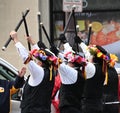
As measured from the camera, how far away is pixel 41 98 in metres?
7.37

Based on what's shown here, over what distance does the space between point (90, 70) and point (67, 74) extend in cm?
54

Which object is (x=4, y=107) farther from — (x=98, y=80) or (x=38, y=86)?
(x=98, y=80)

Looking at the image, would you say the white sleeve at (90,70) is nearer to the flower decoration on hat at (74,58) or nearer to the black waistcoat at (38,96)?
A: the flower decoration on hat at (74,58)

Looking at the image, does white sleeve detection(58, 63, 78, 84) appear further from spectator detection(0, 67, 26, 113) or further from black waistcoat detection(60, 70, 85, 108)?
spectator detection(0, 67, 26, 113)

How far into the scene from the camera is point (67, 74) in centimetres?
755

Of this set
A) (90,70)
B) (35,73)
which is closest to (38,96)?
(35,73)

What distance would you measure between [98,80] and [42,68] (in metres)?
1.11

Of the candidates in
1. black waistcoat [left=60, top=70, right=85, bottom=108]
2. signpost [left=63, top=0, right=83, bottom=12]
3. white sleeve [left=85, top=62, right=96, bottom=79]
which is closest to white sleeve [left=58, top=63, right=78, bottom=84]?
black waistcoat [left=60, top=70, right=85, bottom=108]

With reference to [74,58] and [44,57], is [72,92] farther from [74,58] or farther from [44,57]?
[44,57]

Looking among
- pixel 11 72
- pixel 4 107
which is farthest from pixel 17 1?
pixel 4 107

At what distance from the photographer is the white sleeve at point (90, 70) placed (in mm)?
7930

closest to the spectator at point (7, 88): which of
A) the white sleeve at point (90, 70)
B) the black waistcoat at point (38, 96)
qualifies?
the black waistcoat at point (38, 96)

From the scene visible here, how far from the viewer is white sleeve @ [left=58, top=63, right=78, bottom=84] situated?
7504 millimetres

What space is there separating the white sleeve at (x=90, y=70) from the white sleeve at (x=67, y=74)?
30 centimetres
